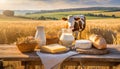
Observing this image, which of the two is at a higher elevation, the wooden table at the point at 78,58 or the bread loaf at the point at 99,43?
the bread loaf at the point at 99,43

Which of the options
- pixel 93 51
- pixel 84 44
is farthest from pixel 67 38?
pixel 93 51

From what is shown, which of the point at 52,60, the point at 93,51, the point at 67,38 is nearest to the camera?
the point at 52,60

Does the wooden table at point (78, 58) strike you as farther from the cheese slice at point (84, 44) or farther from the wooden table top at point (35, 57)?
the cheese slice at point (84, 44)

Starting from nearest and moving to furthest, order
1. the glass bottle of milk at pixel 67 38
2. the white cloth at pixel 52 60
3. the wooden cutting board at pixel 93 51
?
1. the white cloth at pixel 52 60
2. the wooden cutting board at pixel 93 51
3. the glass bottle of milk at pixel 67 38

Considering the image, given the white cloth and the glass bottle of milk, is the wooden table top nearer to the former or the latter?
the white cloth

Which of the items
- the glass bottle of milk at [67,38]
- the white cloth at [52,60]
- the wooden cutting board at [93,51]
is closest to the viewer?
the white cloth at [52,60]

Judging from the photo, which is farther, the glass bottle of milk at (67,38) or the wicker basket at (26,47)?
the glass bottle of milk at (67,38)

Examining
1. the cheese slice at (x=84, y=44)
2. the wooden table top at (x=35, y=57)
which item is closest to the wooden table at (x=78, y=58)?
the wooden table top at (x=35, y=57)

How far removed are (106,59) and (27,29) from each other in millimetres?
2991

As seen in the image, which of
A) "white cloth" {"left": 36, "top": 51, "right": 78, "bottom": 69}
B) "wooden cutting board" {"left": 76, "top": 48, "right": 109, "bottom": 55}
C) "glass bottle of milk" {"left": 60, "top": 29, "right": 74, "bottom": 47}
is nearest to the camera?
"white cloth" {"left": 36, "top": 51, "right": 78, "bottom": 69}

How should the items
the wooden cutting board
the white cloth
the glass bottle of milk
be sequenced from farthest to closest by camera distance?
1. the glass bottle of milk
2. the wooden cutting board
3. the white cloth

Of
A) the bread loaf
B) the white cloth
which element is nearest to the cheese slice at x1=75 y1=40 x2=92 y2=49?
the bread loaf

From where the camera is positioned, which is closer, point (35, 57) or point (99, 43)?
point (35, 57)

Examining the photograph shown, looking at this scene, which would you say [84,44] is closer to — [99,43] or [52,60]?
[99,43]
